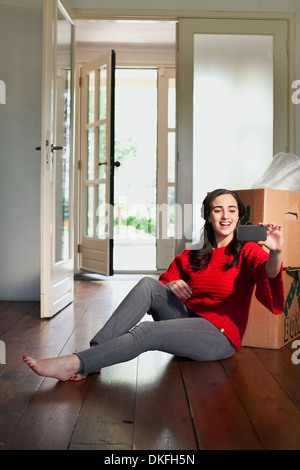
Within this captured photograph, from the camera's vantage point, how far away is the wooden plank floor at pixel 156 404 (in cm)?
130

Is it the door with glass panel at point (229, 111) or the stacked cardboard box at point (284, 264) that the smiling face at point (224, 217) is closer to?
the stacked cardboard box at point (284, 264)

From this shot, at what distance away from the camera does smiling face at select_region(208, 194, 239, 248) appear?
1.99 m

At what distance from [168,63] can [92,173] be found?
4.96 feet

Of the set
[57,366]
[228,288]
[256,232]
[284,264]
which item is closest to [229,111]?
[284,264]

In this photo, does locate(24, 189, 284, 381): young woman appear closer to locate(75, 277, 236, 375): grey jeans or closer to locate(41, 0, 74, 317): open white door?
locate(75, 277, 236, 375): grey jeans

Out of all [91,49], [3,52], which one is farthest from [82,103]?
[3,52]

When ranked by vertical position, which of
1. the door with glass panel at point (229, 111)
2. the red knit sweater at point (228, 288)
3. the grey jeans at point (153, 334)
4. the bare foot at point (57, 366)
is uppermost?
the door with glass panel at point (229, 111)

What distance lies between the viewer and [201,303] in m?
2.00

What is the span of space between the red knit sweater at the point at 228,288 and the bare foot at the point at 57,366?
542mm

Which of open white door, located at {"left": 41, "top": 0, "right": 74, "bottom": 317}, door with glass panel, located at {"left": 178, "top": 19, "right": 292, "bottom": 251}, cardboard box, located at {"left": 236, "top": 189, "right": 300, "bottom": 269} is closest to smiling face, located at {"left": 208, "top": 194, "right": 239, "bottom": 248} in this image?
cardboard box, located at {"left": 236, "top": 189, "right": 300, "bottom": 269}

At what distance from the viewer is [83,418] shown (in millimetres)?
1449

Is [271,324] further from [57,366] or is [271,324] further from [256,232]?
[57,366]

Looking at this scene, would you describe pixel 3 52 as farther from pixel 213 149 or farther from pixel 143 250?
pixel 143 250

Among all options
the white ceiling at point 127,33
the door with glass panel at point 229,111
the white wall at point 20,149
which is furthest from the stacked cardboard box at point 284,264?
the white ceiling at point 127,33
